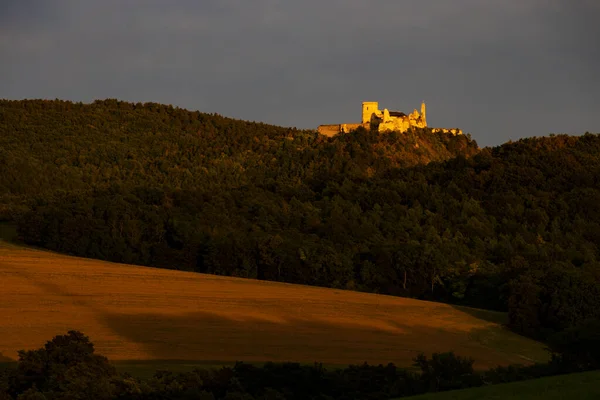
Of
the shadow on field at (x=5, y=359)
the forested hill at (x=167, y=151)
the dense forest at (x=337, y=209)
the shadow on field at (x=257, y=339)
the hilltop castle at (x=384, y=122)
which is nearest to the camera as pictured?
the shadow on field at (x=5, y=359)

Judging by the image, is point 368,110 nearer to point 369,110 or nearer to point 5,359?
point 369,110

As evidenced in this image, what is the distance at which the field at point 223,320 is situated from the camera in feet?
122

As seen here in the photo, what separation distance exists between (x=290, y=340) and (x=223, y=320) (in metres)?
4.72

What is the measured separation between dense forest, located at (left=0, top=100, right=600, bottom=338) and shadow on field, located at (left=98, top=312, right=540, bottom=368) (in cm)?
514

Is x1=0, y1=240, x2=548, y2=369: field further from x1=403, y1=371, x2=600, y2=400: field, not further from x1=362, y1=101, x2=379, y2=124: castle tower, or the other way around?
x1=362, y1=101, x2=379, y2=124: castle tower

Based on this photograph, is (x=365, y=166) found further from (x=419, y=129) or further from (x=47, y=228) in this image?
(x=47, y=228)

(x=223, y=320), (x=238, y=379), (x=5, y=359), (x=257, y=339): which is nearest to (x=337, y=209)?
(x=223, y=320)

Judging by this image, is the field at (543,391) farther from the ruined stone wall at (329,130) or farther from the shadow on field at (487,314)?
the ruined stone wall at (329,130)

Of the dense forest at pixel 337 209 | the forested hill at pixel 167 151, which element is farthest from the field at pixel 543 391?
the forested hill at pixel 167 151

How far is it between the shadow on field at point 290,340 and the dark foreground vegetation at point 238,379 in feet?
23.4

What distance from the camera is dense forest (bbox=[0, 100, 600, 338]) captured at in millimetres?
57438

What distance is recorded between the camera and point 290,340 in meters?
39.6

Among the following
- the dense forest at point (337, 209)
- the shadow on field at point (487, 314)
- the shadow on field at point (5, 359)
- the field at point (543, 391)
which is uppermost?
the dense forest at point (337, 209)

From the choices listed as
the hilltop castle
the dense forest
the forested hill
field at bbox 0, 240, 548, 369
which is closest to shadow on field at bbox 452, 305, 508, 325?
field at bbox 0, 240, 548, 369
